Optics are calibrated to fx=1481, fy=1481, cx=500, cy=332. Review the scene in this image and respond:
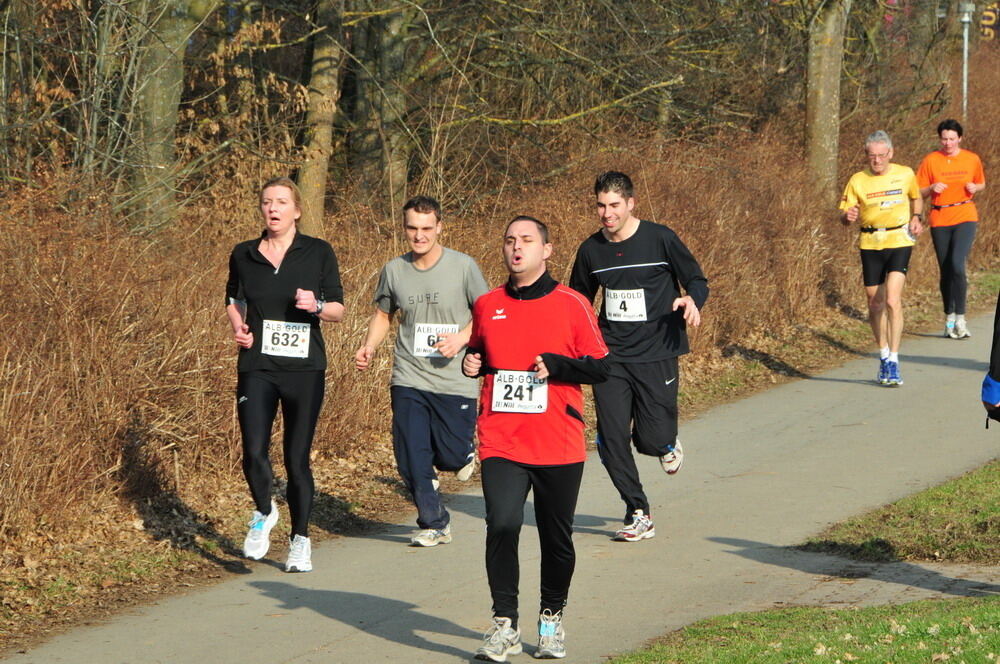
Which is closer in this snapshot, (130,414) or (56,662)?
(56,662)

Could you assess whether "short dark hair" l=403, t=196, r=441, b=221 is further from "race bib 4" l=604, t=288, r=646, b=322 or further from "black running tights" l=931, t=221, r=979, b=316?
"black running tights" l=931, t=221, r=979, b=316

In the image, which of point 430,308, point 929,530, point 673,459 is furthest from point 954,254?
point 430,308

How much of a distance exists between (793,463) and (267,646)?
505 cm

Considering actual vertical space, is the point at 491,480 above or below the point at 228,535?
above

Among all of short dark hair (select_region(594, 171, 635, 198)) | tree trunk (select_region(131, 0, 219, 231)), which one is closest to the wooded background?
tree trunk (select_region(131, 0, 219, 231))

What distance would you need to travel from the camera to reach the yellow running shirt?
13156mm

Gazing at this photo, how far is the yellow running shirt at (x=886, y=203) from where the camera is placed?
1316cm

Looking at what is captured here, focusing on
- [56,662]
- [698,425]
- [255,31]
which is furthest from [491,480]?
[255,31]

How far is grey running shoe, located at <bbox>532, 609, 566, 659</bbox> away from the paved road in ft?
0.36

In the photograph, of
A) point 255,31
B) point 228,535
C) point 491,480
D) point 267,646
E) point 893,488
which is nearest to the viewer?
point 491,480

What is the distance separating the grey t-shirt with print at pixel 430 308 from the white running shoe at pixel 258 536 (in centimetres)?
110

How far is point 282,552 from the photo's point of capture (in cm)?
839

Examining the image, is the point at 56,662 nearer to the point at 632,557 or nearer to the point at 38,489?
the point at 38,489

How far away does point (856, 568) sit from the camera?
7.59m
